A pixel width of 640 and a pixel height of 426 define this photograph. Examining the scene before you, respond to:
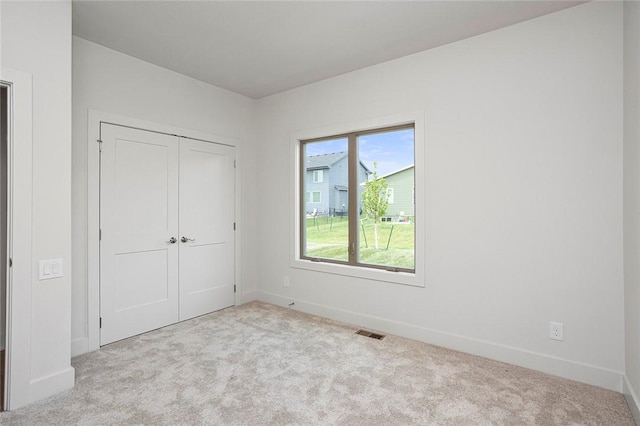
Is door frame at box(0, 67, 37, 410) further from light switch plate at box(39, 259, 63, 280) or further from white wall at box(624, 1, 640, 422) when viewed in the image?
white wall at box(624, 1, 640, 422)

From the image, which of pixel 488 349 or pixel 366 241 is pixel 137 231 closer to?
pixel 366 241

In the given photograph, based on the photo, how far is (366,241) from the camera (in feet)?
A: 12.2

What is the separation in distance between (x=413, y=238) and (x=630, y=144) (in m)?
1.74

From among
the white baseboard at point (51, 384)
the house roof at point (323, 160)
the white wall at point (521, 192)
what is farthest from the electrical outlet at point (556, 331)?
the white baseboard at point (51, 384)

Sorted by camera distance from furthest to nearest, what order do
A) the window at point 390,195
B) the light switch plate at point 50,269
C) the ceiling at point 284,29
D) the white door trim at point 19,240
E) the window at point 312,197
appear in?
the window at point 312,197 < the window at point 390,195 < the ceiling at point 284,29 < the light switch plate at point 50,269 < the white door trim at point 19,240

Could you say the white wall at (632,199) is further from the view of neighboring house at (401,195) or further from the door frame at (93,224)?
the door frame at (93,224)

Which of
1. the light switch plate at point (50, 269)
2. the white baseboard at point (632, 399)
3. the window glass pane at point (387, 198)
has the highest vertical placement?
the window glass pane at point (387, 198)

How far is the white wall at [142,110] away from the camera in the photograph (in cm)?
290

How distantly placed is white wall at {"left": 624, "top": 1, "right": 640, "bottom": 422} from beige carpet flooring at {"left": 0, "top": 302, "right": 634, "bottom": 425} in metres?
0.27

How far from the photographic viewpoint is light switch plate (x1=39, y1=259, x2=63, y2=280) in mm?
2207

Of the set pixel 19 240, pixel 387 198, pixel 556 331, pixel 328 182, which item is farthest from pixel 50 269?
pixel 556 331

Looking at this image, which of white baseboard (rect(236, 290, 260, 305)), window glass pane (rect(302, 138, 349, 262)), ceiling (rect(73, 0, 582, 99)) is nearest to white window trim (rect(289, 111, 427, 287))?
window glass pane (rect(302, 138, 349, 262))

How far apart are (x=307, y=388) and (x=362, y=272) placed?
1.48 meters

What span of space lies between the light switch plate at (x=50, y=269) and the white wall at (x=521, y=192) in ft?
8.64
